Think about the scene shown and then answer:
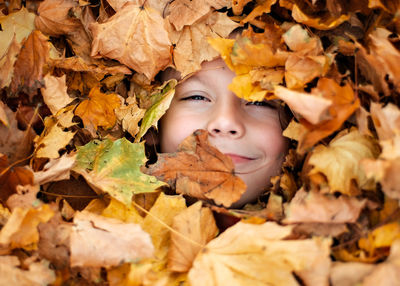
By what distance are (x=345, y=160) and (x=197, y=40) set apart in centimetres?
62

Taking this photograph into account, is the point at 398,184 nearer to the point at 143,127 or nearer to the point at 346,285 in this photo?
the point at 346,285

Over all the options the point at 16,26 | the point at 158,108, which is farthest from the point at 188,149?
the point at 16,26

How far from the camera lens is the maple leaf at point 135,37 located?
47.9 inches

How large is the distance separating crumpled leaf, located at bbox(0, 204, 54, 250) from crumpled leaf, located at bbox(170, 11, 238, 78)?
2.03 ft

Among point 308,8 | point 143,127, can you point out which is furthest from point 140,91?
point 308,8

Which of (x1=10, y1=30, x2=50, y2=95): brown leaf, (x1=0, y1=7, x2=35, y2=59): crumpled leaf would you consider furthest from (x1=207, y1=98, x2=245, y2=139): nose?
(x1=0, y1=7, x2=35, y2=59): crumpled leaf

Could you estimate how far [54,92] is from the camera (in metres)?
1.14

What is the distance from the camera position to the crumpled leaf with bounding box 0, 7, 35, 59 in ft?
3.89

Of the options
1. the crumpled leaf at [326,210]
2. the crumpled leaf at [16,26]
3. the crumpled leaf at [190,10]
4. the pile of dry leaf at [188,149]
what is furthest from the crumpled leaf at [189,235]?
the crumpled leaf at [16,26]

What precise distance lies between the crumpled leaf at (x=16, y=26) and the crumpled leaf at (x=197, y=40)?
0.45m

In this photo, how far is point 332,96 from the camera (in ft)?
2.98

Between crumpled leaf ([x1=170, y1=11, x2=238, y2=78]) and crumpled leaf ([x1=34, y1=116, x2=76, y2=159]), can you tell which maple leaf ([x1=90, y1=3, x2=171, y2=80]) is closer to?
crumpled leaf ([x1=170, y1=11, x2=238, y2=78])

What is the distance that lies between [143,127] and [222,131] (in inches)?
10.7

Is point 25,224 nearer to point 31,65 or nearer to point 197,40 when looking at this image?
point 31,65
